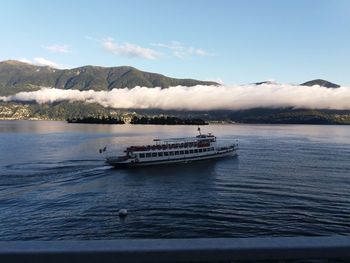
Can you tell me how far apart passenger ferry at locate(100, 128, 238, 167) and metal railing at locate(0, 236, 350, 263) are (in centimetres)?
8879

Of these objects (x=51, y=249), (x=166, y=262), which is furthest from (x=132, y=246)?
(x=51, y=249)

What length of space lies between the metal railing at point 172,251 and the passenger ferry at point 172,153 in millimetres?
88787

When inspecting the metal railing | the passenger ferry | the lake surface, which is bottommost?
the lake surface

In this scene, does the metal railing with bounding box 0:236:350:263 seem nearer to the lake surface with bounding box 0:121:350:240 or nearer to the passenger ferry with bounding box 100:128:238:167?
the lake surface with bounding box 0:121:350:240

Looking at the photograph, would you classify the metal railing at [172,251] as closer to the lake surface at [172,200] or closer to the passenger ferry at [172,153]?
the lake surface at [172,200]

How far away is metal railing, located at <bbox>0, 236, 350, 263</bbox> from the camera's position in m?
4.69

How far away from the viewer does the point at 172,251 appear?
4797mm

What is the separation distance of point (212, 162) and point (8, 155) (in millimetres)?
58509

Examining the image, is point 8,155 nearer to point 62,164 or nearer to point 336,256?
Answer: point 62,164

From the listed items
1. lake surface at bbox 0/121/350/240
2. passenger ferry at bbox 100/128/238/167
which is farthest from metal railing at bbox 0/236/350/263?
passenger ferry at bbox 100/128/238/167

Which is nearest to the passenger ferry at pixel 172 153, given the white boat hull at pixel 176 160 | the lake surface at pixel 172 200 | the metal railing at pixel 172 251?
the white boat hull at pixel 176 160

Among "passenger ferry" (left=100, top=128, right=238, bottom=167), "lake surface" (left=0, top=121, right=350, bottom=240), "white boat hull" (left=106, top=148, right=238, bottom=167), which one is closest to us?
"lake surface" (left=0, top=121, right=350, bottom=240)

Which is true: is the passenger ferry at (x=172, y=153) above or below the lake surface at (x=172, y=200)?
above

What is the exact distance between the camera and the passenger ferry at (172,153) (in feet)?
312
